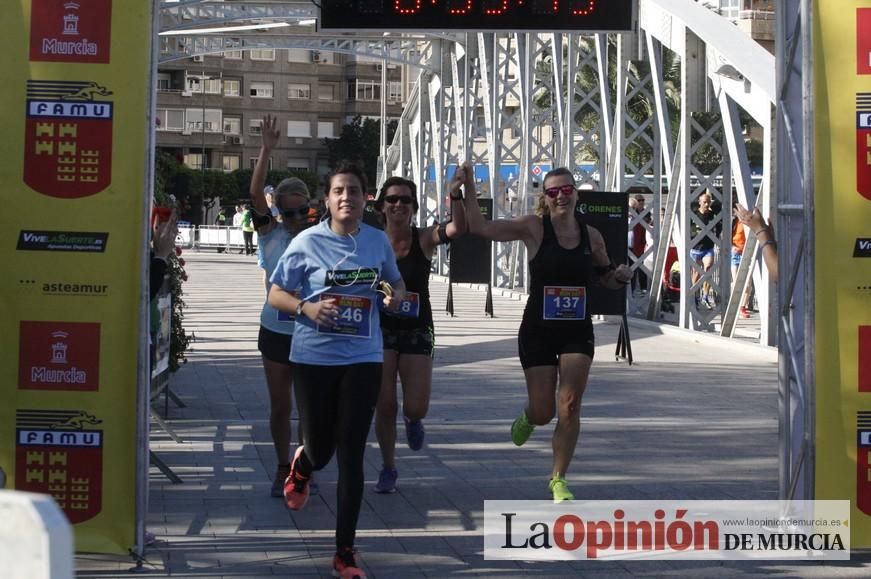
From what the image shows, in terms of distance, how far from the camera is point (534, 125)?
101ft

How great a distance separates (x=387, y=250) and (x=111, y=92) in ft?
4.85

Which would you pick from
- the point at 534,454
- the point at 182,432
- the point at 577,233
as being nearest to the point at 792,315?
the point at 577,233

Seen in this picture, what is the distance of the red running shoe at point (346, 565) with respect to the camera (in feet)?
21.4

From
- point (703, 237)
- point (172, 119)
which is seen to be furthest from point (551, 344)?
point (172, 119)

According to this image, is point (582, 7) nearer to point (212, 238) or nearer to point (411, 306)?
point (411, 306)

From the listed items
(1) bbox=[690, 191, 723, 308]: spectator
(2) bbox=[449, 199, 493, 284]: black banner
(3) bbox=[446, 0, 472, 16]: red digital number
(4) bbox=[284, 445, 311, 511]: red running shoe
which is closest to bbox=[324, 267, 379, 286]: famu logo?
(4) bbox=[284, 445, 311, 511]: red running shoe

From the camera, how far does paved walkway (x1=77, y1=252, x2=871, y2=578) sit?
7.13m

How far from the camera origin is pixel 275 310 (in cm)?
873

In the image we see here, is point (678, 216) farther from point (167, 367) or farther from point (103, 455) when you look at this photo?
point (103, 455)

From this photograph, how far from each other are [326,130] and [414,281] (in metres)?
105

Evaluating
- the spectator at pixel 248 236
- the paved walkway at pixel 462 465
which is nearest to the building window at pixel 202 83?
the spectator at pixel 248 236

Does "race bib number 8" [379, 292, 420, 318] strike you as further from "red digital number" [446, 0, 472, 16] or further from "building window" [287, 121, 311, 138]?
"building window" [287, 121, 311, 138]

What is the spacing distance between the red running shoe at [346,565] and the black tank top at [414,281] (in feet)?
8.15

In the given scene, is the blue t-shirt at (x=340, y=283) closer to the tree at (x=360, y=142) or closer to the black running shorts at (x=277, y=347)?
the black running shorts at (x=277, y=347)
